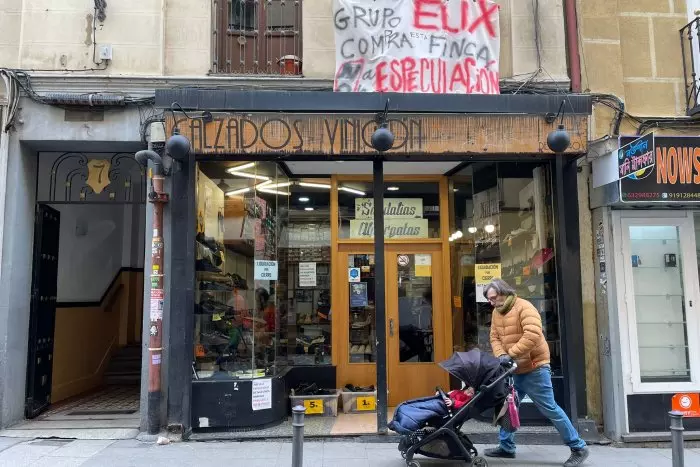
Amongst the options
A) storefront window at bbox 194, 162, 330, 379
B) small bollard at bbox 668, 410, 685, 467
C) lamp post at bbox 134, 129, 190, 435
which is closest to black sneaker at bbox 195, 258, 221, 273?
storefront window at bbox 194, 162, 330, 379

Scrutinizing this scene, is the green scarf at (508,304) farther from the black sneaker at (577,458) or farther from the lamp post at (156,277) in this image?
the lamp post at (156,277)

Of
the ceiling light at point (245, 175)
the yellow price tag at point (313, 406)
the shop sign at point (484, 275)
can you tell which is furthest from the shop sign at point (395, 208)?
the yellow price tag at point (313, 406)

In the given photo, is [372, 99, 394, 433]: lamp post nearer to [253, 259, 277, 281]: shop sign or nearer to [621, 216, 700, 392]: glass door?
[253, 259, 277, 281]: shop sign

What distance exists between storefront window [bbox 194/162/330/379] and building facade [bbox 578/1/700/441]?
3.84 meters

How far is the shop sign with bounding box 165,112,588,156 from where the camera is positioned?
6562mm

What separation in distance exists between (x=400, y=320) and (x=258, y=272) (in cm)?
227

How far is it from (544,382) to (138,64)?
6219 mm

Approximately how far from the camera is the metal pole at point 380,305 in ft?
21.7

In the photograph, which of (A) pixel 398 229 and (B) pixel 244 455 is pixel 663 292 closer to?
(A) pixel 398 229

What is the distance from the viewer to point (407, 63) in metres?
7.23

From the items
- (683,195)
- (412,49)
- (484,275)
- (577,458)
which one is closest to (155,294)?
(484,275)

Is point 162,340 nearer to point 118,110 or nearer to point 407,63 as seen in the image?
point 118,110

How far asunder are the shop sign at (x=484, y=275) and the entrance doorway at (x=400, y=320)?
27.1 inches

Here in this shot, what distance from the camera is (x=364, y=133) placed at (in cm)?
661
